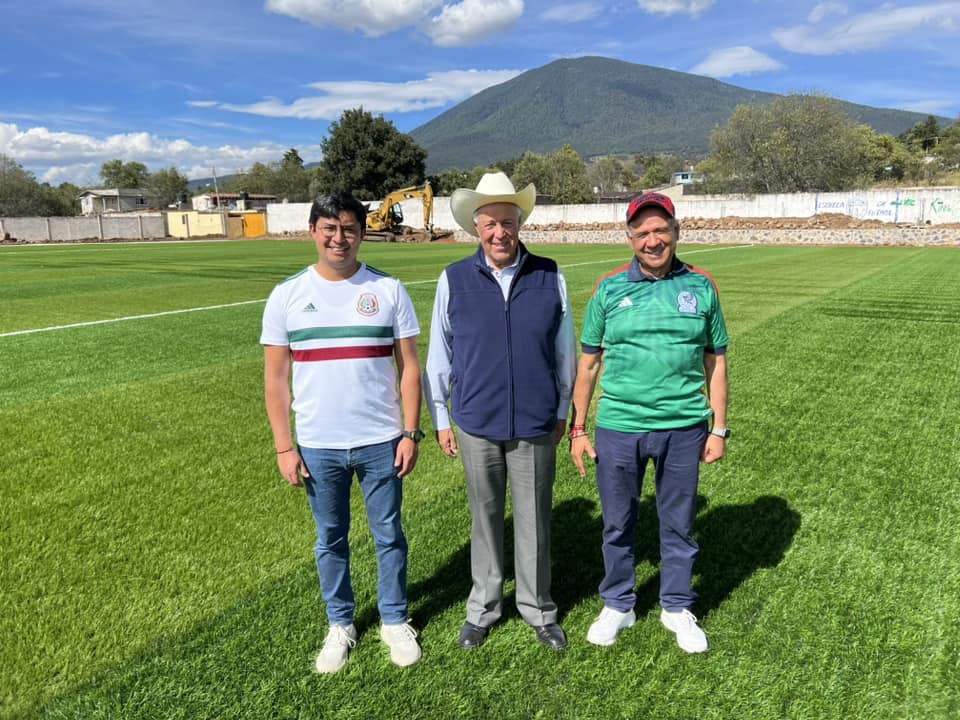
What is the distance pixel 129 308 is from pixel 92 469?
30.3 ft

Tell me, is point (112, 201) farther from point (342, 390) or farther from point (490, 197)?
point (490, 197)

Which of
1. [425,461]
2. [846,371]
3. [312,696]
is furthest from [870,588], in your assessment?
[846,371]

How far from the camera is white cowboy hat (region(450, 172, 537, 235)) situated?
8.51ft

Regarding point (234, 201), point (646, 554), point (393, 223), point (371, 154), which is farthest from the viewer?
point (234, 201)

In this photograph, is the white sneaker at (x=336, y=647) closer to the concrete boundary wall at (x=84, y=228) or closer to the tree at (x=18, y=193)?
the concrete boundary wall at (x=84, y=228)

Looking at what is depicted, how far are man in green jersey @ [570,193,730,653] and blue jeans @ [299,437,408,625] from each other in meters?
0.87

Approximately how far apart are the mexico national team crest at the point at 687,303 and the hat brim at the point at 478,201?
2.42 ft

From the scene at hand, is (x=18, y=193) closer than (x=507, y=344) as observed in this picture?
No

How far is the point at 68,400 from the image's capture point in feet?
21.5

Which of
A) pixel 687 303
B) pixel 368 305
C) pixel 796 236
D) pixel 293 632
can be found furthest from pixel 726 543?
pixel 796 236

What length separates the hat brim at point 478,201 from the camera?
8.50 feet

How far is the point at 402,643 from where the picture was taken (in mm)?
2779

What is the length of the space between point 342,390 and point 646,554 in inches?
83.2

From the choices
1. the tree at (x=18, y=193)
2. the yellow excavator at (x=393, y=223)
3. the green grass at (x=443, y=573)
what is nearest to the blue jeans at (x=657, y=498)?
the green grass at (x=443, y=573)
